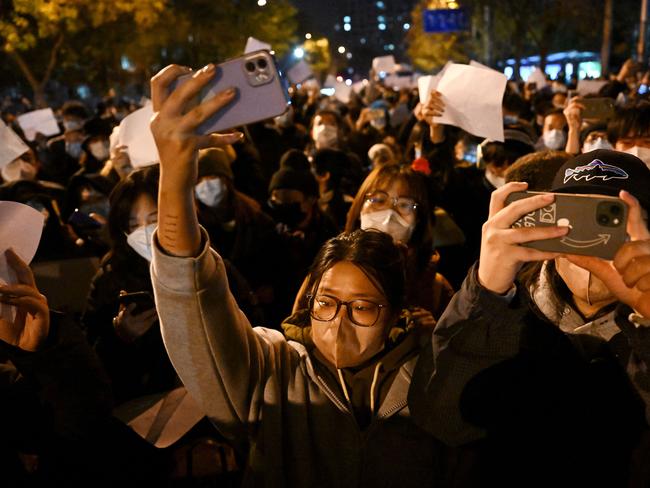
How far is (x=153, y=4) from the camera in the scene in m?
22.0

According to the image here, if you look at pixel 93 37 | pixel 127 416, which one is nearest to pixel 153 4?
pixel 93 37

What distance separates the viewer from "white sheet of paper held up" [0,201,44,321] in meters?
2.21

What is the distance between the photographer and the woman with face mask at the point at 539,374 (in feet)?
5.60

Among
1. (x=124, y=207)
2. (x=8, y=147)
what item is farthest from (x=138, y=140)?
(x=124, y=207)

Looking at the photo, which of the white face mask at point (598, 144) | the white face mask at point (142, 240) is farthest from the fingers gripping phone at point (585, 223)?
the white face mask at point (598, 144)

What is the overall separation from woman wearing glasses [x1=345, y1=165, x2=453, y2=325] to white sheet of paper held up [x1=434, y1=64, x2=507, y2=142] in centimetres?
89

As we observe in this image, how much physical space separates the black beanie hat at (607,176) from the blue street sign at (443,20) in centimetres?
2617

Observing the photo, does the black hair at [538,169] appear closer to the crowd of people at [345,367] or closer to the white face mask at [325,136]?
the crowd of people at [345,367]

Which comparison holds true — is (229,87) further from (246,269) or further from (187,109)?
(246,269)

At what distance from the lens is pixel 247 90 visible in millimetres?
1680

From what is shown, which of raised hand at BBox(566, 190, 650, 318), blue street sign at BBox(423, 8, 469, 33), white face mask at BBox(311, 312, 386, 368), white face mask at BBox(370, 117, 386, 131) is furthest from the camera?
blue street sign at BBox(423, 8, 469, 33)

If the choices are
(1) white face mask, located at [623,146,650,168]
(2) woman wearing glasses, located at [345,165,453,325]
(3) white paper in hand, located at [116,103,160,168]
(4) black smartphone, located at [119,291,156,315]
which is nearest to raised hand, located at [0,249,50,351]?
(4) black smartphone, located at [119,291,156,315]

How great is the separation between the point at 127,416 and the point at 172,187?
1.24m

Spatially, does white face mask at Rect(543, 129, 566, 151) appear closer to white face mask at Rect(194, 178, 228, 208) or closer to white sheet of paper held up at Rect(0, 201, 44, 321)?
white face mask at Rect(194, 178, 228, 208)
